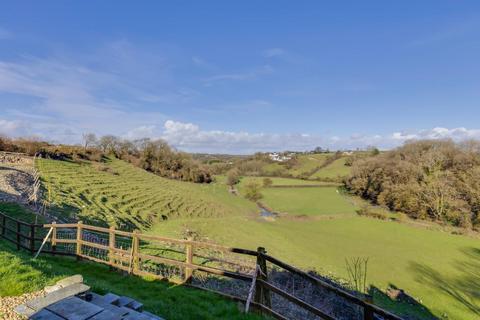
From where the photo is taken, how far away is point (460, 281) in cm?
1925

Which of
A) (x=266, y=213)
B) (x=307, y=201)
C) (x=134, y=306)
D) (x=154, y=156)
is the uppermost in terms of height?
(x=154, y=156)

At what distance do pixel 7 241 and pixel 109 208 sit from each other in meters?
10.9

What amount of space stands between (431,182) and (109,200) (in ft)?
142

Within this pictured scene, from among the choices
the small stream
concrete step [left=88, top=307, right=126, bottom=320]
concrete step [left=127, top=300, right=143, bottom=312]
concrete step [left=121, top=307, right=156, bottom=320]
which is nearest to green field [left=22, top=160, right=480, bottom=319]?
the small stream

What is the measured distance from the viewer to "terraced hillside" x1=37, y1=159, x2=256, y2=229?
18828 millimetres

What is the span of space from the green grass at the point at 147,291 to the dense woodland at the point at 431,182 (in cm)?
4070

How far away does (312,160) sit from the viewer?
299 feet

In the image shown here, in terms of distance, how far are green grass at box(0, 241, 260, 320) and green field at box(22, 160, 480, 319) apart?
412 inches

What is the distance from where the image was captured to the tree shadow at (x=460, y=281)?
16438 millimetres

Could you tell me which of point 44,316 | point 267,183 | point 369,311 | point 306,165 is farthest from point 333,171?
point 44,316

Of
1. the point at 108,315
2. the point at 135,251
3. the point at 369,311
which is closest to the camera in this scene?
the point at 108,315

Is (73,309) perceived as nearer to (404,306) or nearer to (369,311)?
(369,311)

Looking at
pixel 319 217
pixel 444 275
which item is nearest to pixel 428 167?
pixel 319 217

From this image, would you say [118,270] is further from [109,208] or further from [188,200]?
[188,200]
